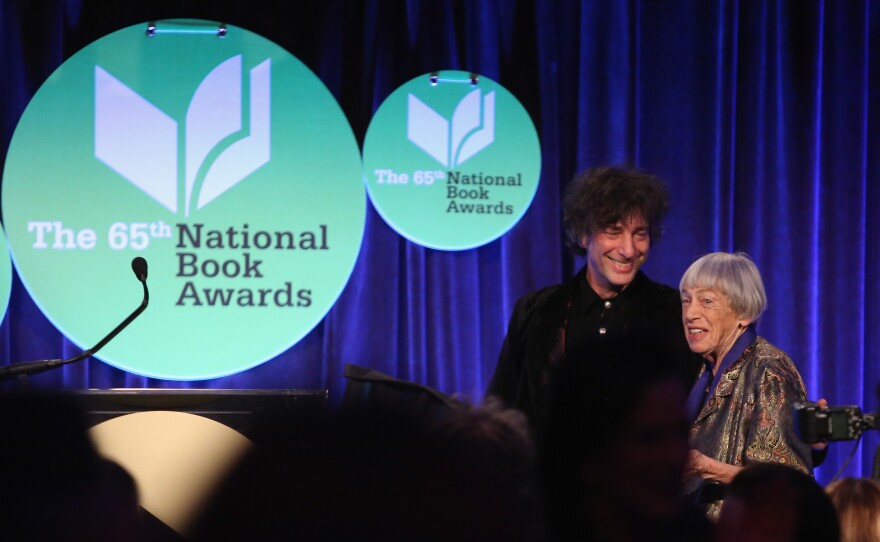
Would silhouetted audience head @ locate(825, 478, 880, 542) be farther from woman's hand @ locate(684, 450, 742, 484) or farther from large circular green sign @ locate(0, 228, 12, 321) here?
large circular green sign @ locate(0, 228, 12, 321)

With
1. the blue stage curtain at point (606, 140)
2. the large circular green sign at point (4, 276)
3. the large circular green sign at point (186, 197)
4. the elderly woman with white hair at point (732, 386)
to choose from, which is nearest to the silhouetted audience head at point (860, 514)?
the elderly woman with white hair at point (732, 386)

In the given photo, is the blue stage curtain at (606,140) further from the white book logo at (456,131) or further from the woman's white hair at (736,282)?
the woman's white hair at (736,282)

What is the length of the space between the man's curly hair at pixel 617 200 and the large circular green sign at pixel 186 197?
1.33 meters

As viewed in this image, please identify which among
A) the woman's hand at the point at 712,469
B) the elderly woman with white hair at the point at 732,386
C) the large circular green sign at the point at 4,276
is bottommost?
the woman's hand at the point at 712,469

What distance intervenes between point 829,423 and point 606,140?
306 centimetres

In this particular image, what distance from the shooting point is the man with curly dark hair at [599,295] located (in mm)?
2910

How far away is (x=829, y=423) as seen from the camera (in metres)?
1.39

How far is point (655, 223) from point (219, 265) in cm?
196

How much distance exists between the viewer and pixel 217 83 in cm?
418

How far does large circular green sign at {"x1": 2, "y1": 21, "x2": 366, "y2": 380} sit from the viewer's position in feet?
13.4

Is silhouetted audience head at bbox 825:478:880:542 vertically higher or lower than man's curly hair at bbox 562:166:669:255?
lower

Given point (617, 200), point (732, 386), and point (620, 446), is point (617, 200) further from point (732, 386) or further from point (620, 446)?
point (620, 446)

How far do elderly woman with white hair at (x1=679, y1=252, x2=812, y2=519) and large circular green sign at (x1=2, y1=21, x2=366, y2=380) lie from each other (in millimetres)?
1800

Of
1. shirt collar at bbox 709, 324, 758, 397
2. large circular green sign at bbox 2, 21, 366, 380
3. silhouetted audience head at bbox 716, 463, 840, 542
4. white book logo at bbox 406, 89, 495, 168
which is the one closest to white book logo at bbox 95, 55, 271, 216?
large circular green sign at bbox 2, 21, 366, 380
